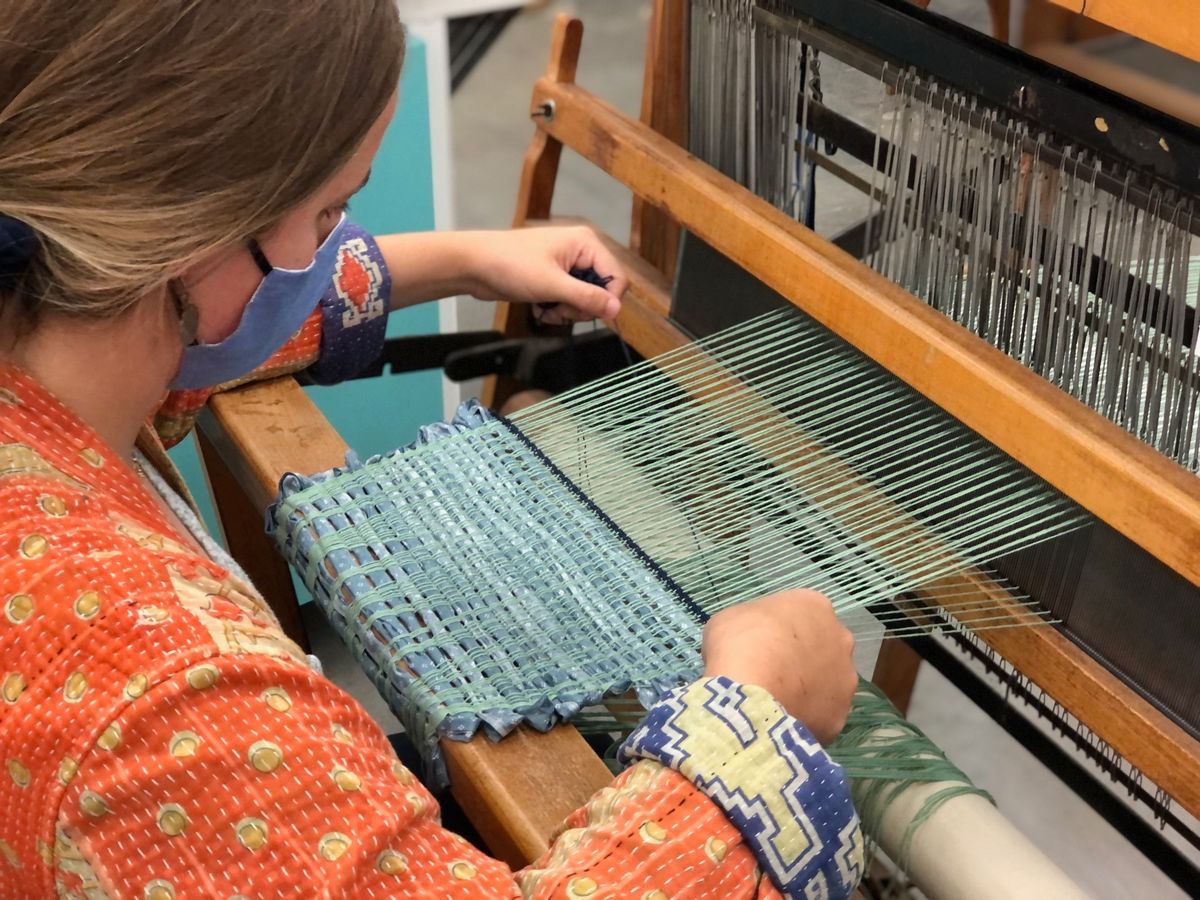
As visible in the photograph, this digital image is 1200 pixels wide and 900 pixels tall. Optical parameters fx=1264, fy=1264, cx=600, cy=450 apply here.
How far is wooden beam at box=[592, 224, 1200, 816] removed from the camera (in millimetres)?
883

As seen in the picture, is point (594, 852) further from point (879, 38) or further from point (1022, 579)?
point (879, 38)

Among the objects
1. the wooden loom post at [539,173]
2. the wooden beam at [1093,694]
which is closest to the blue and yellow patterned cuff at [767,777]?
the wooden beam at [1093,694]

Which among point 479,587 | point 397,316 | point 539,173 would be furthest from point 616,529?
point 397,316

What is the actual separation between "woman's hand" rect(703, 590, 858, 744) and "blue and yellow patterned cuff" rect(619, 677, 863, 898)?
0.04 metres

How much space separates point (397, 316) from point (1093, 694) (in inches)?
58.0

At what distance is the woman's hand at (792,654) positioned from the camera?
798 millimetres

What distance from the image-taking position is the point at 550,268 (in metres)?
1.29

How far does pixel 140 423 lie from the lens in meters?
0.83

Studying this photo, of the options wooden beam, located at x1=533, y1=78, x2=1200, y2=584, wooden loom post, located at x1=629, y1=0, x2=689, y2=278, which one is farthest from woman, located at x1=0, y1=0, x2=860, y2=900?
wooden loom post, located at x1=629, y1=0, x2=689, y2=278

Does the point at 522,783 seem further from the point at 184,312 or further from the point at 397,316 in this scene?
the point at 397,316

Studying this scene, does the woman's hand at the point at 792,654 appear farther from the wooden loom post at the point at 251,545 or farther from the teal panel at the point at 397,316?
the teal panel at the point at 397,316

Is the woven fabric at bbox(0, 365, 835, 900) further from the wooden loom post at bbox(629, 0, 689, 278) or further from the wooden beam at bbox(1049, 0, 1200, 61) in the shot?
the wooden loom post at bbox(629, 0, 689, 278)

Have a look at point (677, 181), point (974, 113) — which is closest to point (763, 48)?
point (677, 181)

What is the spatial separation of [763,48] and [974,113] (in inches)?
10.7
